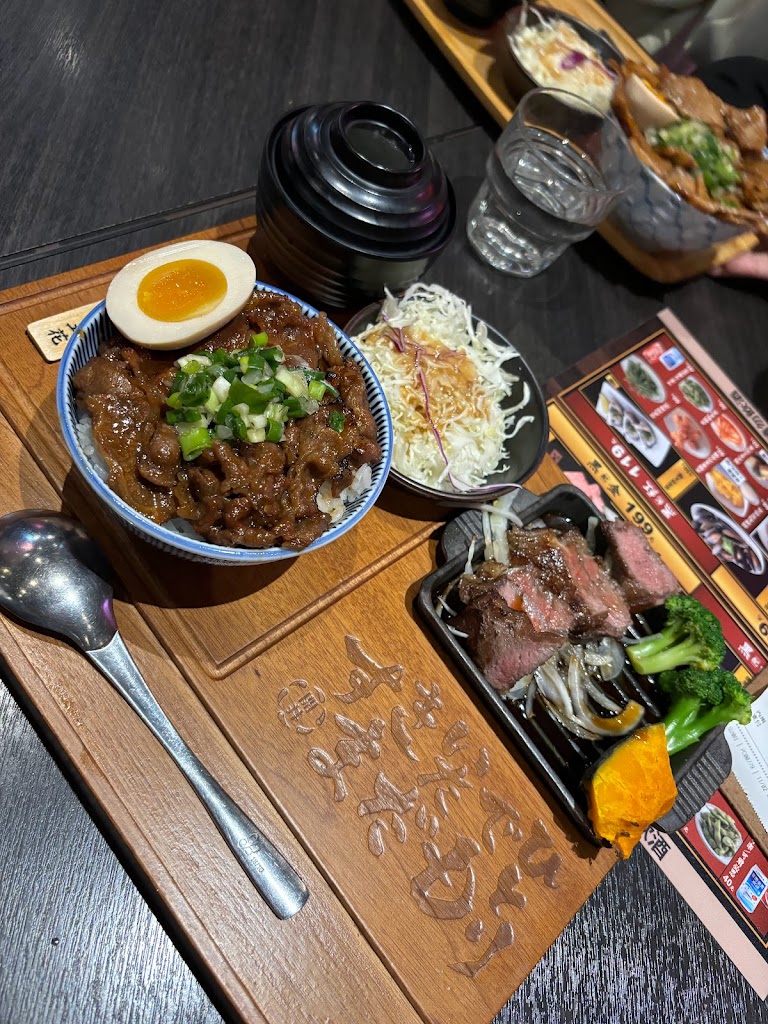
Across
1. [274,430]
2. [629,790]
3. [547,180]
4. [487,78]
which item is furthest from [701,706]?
[487,78]

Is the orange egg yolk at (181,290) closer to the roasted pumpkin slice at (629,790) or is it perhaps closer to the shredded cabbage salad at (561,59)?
the roasted pumpkin slice at (629,790)

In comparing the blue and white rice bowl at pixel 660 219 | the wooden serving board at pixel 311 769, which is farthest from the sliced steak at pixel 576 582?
the blue and white rice bowl at pixel 660 219

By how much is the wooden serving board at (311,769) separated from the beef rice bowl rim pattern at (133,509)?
0.28 metres

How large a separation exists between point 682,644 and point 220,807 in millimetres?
1705

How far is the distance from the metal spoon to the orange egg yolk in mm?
628

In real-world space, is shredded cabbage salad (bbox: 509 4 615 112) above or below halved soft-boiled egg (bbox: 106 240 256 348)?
above

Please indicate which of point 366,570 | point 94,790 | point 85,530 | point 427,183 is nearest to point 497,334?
point 427,183

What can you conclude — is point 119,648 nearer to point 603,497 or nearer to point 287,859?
point 287,859

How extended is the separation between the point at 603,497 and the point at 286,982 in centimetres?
215

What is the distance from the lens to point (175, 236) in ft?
8.04

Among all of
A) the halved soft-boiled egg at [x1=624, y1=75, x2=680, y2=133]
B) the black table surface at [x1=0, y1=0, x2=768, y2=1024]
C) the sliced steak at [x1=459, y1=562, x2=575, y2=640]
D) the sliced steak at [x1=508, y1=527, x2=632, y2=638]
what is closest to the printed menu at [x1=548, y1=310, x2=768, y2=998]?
the black table surface at [x1=0, y1=0, x2=768, y2=1024]

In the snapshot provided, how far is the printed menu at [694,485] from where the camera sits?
7.63 ft

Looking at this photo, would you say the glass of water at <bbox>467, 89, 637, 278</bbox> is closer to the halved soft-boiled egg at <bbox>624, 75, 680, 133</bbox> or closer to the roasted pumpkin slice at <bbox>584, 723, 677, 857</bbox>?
the halved soft-boiled egg at <bbox>624, 75, 680, 133</bbox>

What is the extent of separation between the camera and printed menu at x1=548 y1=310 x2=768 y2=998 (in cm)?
232
